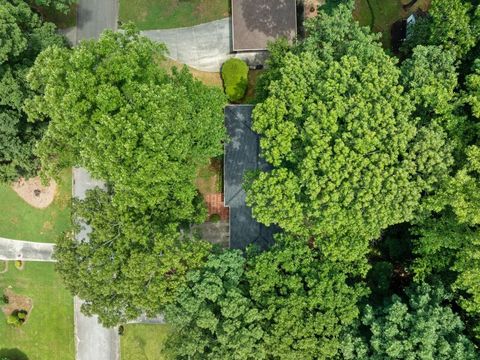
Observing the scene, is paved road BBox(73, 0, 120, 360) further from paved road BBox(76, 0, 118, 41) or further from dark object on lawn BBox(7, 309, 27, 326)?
dark object on lawn BBox(7, 309, 27, 326)

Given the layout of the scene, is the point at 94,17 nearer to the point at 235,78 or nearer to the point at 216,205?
the point at 235,78

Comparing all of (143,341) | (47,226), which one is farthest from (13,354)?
(143,341)

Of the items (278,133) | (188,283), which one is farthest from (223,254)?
(278,133)

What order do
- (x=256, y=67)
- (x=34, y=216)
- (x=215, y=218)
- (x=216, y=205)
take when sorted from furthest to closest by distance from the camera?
(x=34, y=216)
(x=256, y=67)
(x=216, y=205)
(x=215, y=218)

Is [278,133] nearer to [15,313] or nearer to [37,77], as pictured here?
[37,77]

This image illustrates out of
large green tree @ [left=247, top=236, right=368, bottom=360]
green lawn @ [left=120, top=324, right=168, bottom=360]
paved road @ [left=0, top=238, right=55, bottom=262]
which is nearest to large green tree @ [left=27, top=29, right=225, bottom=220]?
large green tree @ [left=247, top=236, right=368, bottom=360]

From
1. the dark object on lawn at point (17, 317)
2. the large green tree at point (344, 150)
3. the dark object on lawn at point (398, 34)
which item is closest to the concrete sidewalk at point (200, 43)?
the large green tree at point (344, 150)
